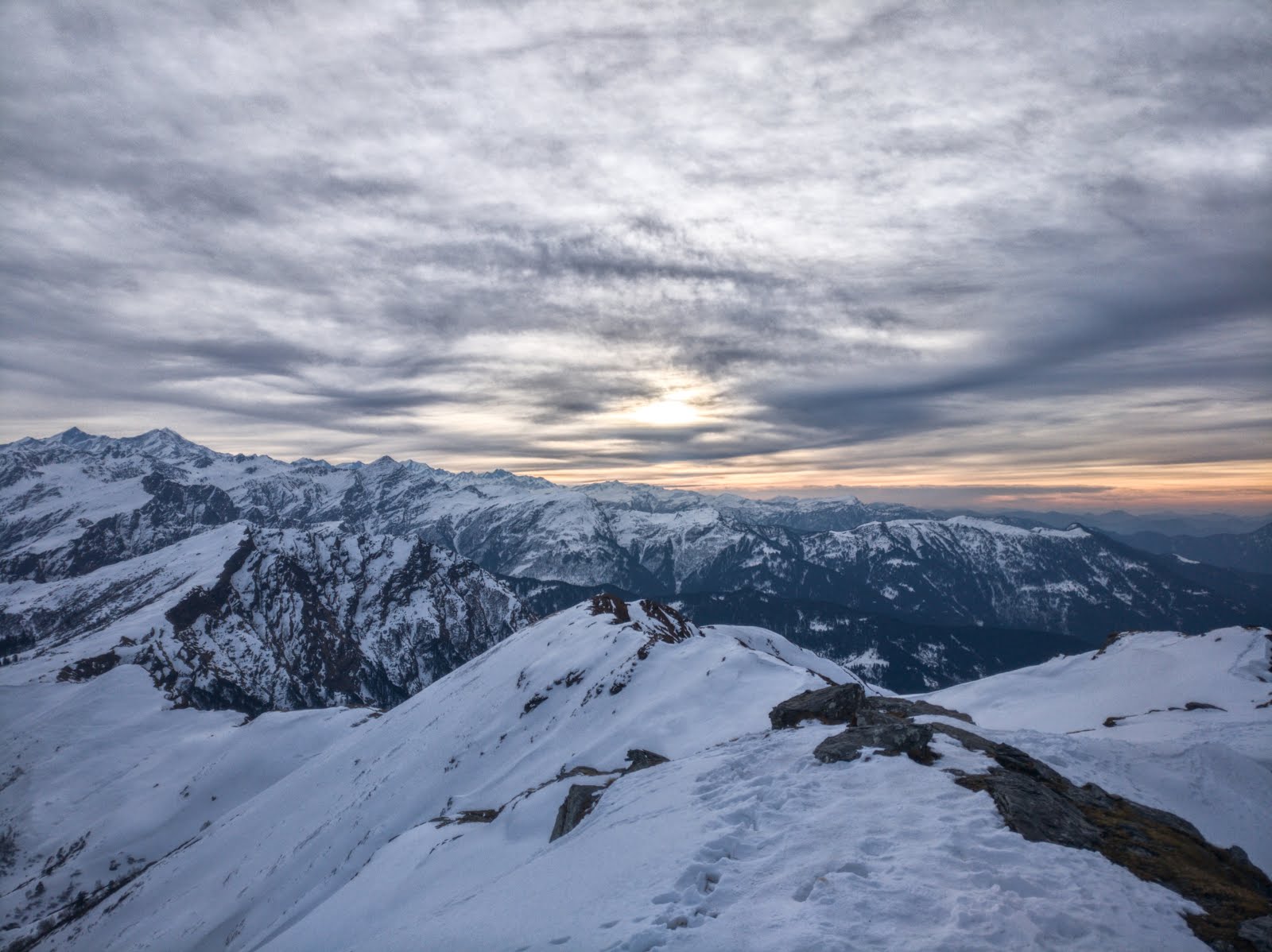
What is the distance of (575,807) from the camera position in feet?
78.1

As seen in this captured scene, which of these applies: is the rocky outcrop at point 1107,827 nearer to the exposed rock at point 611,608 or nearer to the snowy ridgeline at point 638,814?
the snowy ridgeline at point 638,814

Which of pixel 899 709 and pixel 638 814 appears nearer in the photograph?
pixel 638 814

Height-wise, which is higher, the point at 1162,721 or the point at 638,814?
the point at 638,814

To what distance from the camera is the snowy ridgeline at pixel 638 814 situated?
11.1m

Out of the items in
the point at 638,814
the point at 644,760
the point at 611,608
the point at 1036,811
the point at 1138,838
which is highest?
the point at 1036,811

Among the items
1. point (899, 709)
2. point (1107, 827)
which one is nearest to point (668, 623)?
point (899, 709)

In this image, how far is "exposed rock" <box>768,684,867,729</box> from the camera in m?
23.1

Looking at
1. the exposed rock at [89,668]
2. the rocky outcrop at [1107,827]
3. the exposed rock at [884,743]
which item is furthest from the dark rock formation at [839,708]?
the exposed rock at [89,668]

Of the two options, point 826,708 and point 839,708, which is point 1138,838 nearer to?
point 839,708

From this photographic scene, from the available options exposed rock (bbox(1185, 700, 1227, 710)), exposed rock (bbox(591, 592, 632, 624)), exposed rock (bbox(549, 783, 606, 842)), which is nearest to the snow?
exposed rock (bbox(1185, 700, 1227, 710))

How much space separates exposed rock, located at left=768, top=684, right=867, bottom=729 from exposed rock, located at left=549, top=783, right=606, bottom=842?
8.51 meters

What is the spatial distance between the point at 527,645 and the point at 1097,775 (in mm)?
67820

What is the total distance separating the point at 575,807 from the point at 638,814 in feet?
22.7

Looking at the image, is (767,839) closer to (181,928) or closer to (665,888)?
(665,888)
